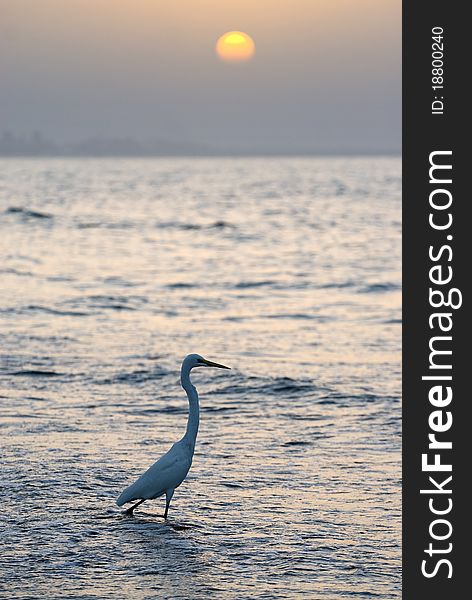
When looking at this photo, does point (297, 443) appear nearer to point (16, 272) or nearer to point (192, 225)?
point (16, 272)

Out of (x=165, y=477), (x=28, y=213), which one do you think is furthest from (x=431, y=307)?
(x=28, y=213)

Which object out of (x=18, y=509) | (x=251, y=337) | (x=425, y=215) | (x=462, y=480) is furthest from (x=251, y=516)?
(x=251, y=337)

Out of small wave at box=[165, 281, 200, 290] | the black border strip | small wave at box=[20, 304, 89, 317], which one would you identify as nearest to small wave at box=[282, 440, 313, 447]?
the black border strip

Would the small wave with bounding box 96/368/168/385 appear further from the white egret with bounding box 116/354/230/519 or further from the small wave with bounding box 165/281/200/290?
the small wave with bounding box 165/281/200/290

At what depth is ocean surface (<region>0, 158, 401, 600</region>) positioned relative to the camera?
24.4 feet

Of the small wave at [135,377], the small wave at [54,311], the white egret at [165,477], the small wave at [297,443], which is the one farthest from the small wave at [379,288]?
the white egret at [165,477]

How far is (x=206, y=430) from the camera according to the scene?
11.6 m

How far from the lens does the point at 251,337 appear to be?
59.4 feet

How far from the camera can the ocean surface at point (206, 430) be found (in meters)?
7.45

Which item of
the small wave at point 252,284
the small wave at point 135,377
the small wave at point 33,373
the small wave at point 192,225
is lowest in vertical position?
the small wave at point 135,377

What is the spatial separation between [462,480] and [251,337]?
38.6ft

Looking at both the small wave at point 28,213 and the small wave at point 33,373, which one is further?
the small wave at point 28,213

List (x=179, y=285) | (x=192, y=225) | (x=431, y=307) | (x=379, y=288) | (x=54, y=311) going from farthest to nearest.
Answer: (x=192, y=225)
(x=379, y=288)
(x=179, y=285)
(x=54, y=311)
(x=431, y=307)

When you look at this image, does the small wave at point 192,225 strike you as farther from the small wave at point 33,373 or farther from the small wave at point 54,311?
the small wave at point 33,373
